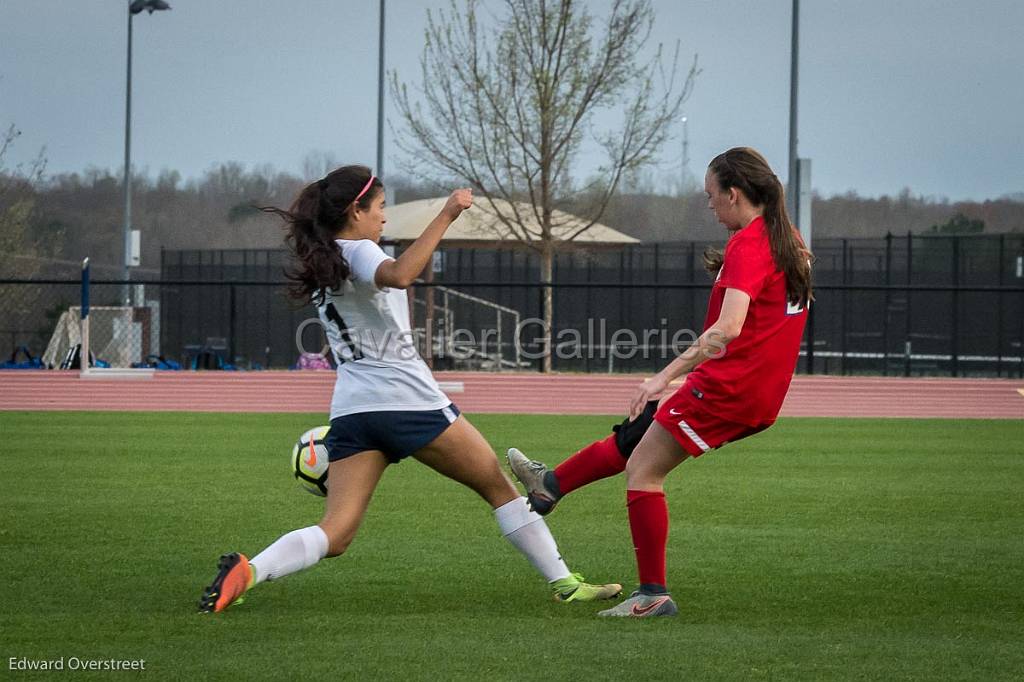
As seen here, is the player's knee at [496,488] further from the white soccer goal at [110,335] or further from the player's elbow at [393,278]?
the white soccer goal at [110,335]

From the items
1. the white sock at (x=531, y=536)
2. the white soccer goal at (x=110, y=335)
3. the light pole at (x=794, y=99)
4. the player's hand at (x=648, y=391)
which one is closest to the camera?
the player's hand at (x=648, y=391)

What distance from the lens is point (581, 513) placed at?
8.77 metres

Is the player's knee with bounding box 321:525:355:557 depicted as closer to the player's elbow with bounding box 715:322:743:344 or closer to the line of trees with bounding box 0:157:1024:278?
the player's elbow with bounding box 715:322:743:344

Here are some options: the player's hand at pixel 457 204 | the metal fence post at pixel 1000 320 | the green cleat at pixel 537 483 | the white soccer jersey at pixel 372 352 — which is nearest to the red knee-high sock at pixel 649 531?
the green cleat at pixel 537 483

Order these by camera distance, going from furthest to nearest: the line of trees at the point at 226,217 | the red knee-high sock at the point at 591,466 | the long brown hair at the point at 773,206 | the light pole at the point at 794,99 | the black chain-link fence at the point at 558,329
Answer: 1. the line of trees at the point at 226,217
2. the black chain-link fence at the point at 558,329
3. the light pole at the point at 794,99
4. the red knee-high sock at the point at 591,466
5. the long brown hair at the point at 773,206

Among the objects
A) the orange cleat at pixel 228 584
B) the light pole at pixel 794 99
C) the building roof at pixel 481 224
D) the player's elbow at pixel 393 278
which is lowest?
the orange cleat at pixel 228 584

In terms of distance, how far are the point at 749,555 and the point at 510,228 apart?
20807mm

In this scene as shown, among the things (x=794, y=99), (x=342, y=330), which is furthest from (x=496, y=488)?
(x=794, y=99)

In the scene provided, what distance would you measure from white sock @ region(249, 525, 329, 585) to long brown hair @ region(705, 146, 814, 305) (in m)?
2.06

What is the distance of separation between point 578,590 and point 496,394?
49.4 feet

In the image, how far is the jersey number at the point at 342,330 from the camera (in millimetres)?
5336

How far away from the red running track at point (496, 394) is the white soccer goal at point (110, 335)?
2931 mm

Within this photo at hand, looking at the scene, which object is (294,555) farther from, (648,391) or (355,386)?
(648,391)

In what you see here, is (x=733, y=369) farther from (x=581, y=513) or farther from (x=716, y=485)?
(x=716, y=485)
